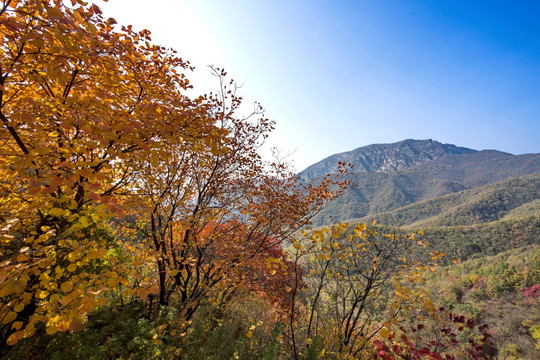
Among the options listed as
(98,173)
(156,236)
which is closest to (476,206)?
(156,236)

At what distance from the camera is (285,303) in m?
8.45

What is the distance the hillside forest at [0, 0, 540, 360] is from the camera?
2.30 m

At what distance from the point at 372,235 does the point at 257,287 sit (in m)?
6.18

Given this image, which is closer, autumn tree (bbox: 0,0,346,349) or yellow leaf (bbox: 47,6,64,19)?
yellow leaf (bbox: 47,6,64,19)

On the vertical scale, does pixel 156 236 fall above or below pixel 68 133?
below

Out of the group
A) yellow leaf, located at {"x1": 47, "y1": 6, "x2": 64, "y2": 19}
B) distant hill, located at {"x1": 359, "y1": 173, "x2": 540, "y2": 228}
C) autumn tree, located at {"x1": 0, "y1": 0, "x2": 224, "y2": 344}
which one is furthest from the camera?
distant hill, located at {"x1": 359, "y1": 173, "x2": 540, "y2": 228}

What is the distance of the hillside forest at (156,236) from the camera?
2.30m

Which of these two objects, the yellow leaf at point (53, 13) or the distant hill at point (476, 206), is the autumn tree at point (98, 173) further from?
the distant hill at point (476, 206)

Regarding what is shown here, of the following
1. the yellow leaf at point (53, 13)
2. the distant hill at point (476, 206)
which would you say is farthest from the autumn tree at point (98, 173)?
the distant hill at point (476, 206)

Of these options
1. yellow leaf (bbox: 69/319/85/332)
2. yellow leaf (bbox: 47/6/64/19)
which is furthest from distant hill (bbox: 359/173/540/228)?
yellow leaf (bbox: 47/6/64/19)

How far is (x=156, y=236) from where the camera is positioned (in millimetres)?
5035

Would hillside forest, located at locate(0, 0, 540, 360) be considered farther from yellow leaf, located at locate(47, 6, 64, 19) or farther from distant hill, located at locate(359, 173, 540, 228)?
distant hill, located at locate(359, 173, 540, 228)

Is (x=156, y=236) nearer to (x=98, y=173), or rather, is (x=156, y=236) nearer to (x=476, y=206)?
(x=98, y=173)

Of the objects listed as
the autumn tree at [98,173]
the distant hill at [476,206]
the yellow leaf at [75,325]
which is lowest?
the distant hill at [476,206]
